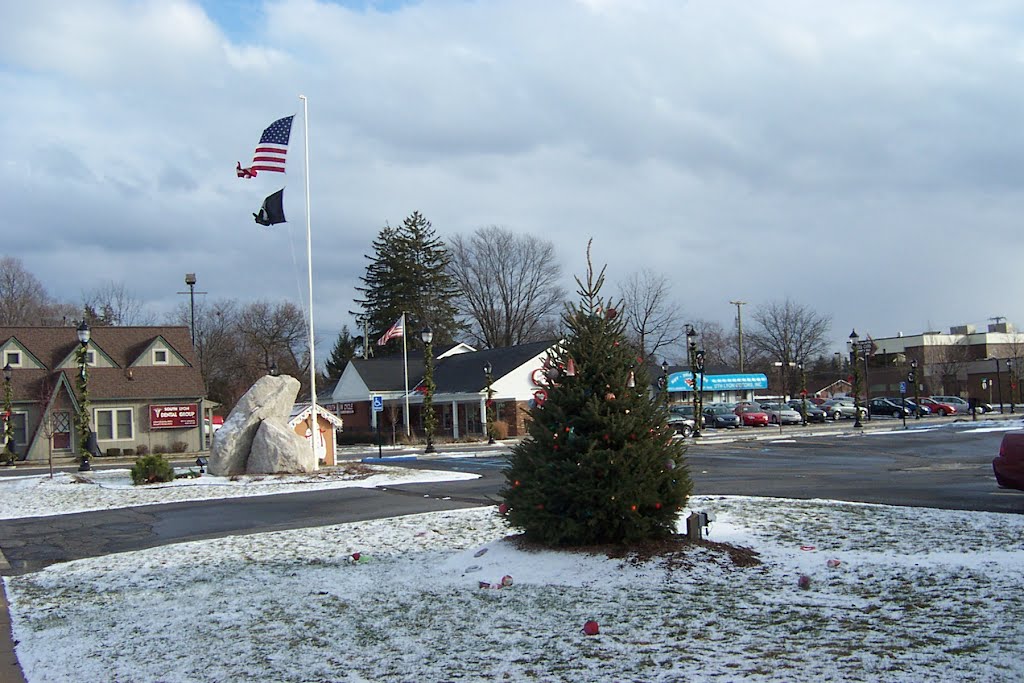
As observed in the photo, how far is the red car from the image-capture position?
12.8 meters

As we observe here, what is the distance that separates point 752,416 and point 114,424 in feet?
119

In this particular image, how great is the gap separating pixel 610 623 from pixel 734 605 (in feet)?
3.58

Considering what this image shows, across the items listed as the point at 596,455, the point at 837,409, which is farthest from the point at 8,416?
the point at 837,409

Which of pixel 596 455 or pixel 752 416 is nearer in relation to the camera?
pixel 596 455

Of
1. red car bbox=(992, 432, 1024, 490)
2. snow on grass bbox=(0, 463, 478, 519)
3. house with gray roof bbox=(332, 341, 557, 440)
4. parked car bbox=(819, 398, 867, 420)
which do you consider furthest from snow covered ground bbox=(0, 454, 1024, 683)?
parked car bbox=(819, 398, 867, 420)

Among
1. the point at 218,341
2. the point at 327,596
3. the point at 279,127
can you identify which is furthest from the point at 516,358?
the point at 327,596

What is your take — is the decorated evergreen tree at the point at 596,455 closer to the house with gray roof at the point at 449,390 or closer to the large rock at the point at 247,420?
the large rock at the point at 247,420

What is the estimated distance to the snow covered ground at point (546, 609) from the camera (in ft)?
18.9

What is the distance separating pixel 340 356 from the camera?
3290 inches

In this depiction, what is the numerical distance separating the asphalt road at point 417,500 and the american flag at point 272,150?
1016 centimetres

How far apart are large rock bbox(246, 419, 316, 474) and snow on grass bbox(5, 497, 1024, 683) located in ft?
39.2

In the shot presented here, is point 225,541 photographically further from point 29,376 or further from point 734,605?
point 29,376

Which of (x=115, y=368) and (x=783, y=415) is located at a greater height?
(x=115, y=368)

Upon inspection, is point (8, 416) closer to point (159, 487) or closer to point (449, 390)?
point (159, 487)
